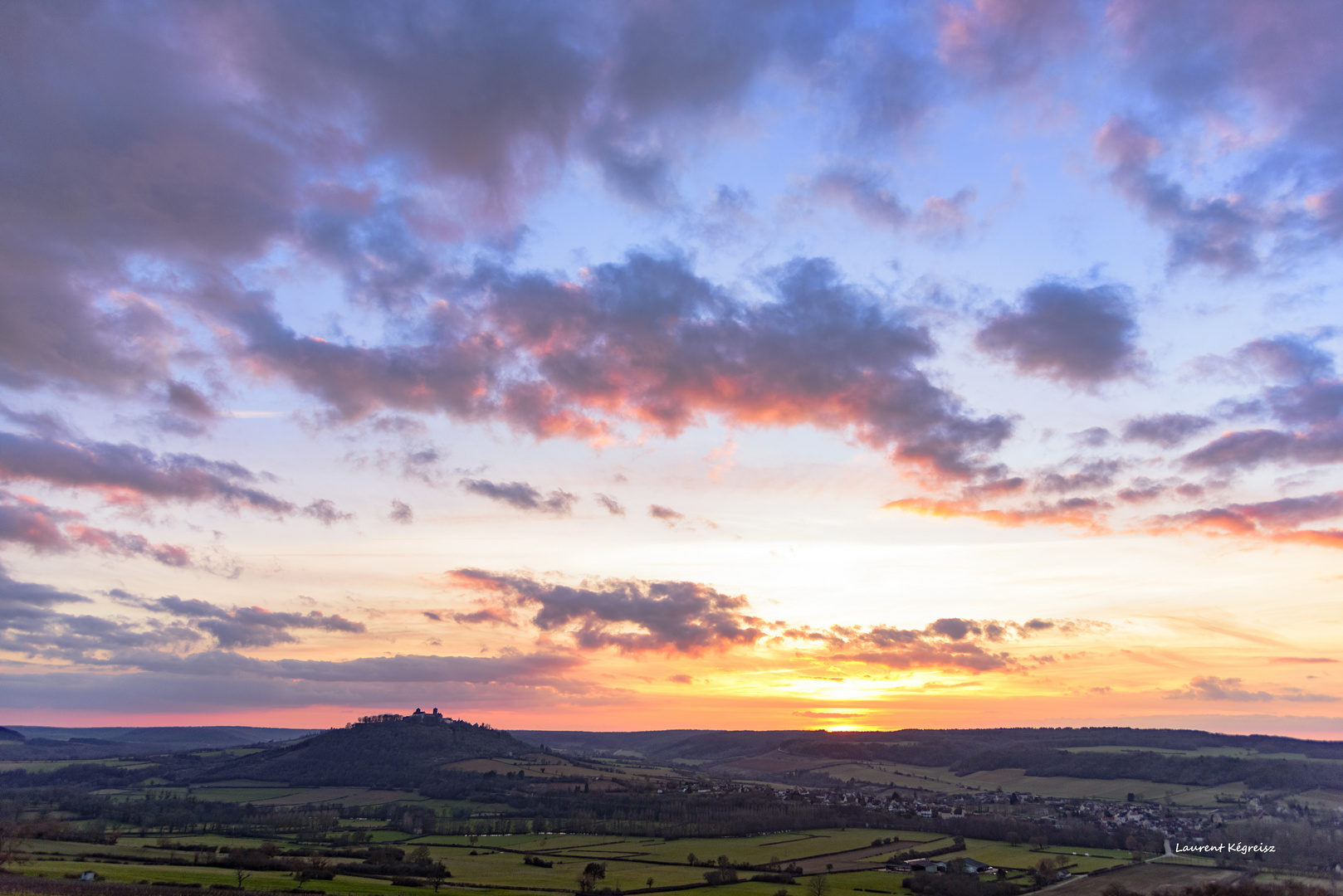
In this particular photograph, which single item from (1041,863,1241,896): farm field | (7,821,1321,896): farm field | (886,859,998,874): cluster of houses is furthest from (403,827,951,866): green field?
(1041,863,1241,896): farm field

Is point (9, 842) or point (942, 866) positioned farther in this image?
point (942, 866)

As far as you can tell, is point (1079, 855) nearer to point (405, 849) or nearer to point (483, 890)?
point (483, 890)

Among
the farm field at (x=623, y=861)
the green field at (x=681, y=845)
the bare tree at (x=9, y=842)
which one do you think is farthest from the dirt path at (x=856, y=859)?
the bare tree at (x=9, y=842)

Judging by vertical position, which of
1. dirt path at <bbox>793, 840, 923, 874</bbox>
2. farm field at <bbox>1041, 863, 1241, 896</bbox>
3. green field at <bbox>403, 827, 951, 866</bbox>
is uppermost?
farm field at <bbox>1041, 863, 1241, 896</bbox>

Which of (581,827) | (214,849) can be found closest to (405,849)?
(214,849)

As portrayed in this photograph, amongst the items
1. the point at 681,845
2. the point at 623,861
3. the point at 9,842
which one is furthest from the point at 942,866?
the point at 9,842

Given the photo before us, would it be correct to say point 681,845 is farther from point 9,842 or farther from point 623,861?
point 9,842

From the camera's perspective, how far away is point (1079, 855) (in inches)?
6147

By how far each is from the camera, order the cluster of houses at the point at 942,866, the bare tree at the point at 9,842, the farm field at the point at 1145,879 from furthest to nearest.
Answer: the cluster of houses at the point at 942,866 → the bare tree at the point at 9,842 → the farm field at the point at 1145,879

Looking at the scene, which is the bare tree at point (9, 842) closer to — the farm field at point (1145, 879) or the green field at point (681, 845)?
the green field at point (681, 845)

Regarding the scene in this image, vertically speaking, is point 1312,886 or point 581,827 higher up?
point 1312,886

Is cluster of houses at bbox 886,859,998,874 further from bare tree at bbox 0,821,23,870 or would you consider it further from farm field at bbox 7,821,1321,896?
bare tree at bbox 0,821,23,870

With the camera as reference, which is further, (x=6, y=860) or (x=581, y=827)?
(x=581, y=827)

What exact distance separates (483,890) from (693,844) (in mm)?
71012
